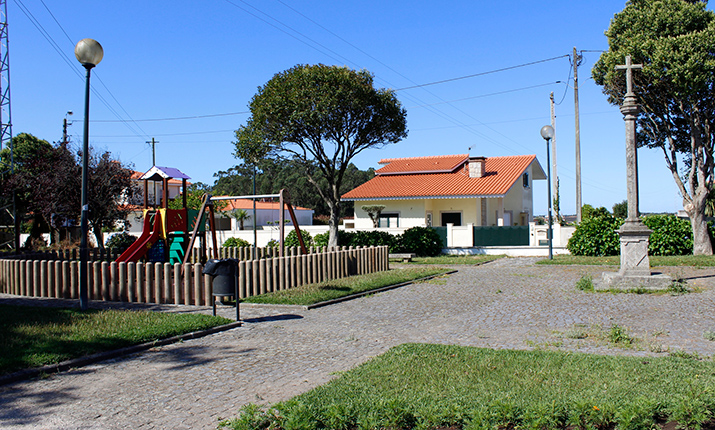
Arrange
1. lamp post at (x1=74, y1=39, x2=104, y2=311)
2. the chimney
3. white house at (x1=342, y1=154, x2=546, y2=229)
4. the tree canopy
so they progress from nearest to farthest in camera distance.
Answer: lamp post at (x1=74, y1=39, x2=104, y2=311) → the tree canopy → white house at (x1=342, y1=154, x2=546, y2=229) → the chimney

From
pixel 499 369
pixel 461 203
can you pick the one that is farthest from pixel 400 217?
pixel 499 369

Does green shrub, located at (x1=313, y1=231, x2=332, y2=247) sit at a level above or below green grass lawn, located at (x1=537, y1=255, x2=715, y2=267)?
above

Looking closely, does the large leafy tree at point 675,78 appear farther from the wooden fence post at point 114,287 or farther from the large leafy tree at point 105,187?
the large leafy tree at point 105,187

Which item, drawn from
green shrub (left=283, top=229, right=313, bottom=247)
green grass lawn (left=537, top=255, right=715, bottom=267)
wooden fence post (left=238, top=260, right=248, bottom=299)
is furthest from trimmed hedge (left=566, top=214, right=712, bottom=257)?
wooden fence post (left=238, top=260, right=248, bottom=299)

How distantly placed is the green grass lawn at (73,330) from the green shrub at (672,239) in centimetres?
1966

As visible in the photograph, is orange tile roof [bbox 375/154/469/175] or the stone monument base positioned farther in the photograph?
orange tile roof [bbox 375/154/469/175]

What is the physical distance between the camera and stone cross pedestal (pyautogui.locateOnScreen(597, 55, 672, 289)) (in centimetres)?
1269

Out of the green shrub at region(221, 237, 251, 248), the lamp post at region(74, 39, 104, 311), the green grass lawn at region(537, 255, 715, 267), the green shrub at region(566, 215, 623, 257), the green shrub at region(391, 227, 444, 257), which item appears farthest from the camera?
the green shrub at region(221, 237, 251, 248)

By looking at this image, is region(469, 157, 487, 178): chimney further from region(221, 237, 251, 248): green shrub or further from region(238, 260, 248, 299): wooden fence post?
region(238, 260, 248, 299): wooden fence post

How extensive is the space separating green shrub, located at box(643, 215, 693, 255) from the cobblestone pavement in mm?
9952

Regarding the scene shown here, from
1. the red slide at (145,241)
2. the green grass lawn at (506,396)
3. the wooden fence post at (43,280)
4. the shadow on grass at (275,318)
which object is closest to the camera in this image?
the green grass lawn at (506,396)

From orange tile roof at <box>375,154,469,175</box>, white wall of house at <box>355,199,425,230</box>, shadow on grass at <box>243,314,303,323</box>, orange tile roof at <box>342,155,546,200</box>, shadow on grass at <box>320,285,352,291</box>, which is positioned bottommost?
shadow on grass at <box>243,314,303,323</box>

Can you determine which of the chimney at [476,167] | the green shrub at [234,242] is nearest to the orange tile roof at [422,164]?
the chimney at [476,167]

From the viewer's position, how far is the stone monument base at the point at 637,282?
1255 cm
